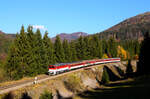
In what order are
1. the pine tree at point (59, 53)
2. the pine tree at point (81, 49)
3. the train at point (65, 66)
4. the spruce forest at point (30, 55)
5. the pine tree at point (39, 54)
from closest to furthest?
the spruce forest at point (30, 55) → the train at point (65, 66) → the pine tree at point (39, 54) → the pine tree at point (59, 53) → the pine tree at point (81, 49)

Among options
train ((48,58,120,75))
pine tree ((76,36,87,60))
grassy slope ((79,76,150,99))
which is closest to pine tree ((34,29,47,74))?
train ((48,58,120,75))

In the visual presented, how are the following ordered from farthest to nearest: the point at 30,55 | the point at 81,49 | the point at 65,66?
the point at 81,49 → the point at 65,66 → the point at 30,55

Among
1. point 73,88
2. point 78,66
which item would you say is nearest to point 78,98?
point 73,88

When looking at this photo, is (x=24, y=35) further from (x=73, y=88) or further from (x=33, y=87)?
(x=73, y=88)

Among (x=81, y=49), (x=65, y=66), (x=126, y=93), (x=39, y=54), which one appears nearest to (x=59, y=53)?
(x=65, y=66)

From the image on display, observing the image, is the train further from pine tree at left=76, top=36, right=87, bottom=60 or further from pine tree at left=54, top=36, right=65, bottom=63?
pine tree at left=76, top=36, right=87, bottom=60

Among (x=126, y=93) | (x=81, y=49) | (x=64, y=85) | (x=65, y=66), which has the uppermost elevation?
(x=81, y=49)

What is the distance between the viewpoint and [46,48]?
49.2 meters

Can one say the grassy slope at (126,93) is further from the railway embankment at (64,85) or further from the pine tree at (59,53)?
the pine tree at (59,53)

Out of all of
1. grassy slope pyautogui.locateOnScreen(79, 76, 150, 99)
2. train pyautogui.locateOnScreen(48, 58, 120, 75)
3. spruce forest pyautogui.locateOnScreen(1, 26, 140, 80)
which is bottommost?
grassy slope pyautogui.locateOnScreen(79, 76, 150, 99)

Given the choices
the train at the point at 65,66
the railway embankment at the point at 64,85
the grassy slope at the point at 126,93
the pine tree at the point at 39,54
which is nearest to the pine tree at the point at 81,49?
the train at the point at 65,66

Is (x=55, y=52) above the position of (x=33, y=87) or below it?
above

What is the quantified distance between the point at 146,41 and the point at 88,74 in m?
21.5

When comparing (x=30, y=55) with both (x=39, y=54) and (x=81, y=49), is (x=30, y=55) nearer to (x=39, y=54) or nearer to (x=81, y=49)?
(x=39, y=54)
